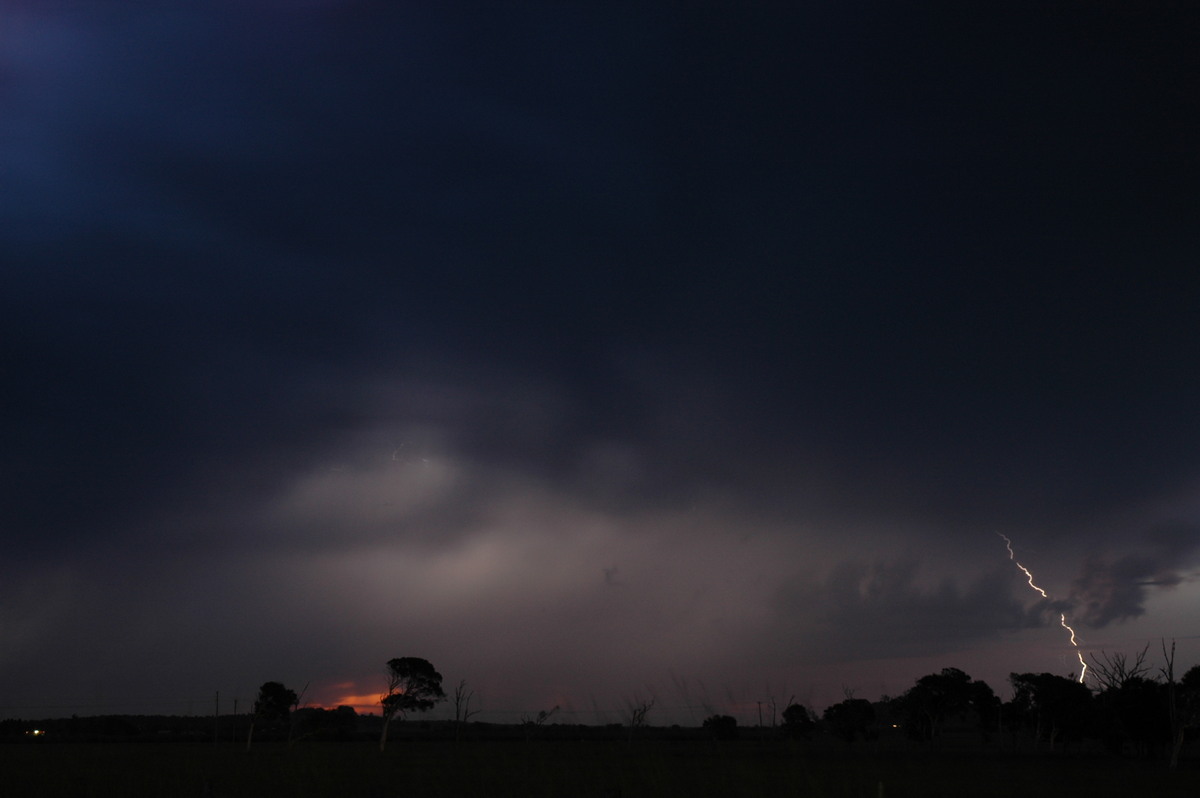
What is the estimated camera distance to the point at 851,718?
11756cm

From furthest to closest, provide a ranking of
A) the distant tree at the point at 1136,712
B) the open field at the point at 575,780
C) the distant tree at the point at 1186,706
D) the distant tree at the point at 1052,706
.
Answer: the distant tree at the point at 1052,706
the distant tree at the point at 1136,712
the distant tree at the point at 1186,706
the open field at the point at 575,780

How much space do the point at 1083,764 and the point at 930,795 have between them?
1621 inches

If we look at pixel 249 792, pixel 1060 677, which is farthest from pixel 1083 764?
pixel 249 792

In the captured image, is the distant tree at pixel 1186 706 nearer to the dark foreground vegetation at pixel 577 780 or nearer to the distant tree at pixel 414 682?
the dark foreground vegetation at pixel 577 780

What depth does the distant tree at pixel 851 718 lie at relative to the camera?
385ft

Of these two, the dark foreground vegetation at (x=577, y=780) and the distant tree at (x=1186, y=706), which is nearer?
the dark foreground vegetation at (x=577, y=780)

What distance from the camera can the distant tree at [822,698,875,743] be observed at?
117 m

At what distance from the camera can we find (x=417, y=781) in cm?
3644

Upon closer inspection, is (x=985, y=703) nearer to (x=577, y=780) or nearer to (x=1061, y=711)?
(x=1061, y=711)

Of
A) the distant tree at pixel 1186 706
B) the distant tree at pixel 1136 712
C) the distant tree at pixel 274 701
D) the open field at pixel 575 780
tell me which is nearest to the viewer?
the open field at pixel 575 780

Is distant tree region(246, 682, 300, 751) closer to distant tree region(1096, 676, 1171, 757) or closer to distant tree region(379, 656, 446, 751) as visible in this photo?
distant tree region(379, 656, 446, 751)

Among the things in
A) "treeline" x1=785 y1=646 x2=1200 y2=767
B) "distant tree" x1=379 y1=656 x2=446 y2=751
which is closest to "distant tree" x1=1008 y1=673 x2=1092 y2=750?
"treeline" x1=785 y1=646 x2=1200 y2=767

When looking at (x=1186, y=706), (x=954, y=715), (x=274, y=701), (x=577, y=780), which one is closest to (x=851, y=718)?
(x=954, y=715)

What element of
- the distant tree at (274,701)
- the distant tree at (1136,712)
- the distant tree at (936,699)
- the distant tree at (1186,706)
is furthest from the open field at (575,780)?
the distant tree at (274,701)
